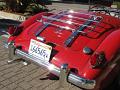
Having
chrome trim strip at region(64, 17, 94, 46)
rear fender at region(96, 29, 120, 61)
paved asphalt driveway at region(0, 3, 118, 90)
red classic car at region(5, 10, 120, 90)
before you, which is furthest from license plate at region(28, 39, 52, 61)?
rear fender at region(96, 29, 120, 61)

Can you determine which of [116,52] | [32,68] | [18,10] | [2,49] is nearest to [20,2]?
[18,10]

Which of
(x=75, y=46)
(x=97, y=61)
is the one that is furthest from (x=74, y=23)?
(x=97, y=61)

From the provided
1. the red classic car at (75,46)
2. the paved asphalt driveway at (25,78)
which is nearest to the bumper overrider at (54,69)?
the red classic car at (75,46)

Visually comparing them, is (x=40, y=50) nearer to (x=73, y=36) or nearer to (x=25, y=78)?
(x=73, y=36)

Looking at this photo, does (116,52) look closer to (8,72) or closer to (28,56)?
(28,56)

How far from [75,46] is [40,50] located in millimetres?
597

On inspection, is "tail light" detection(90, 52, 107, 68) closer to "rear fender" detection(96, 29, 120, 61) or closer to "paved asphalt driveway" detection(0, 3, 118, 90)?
"rear fender" detection(96, 29, 120, 61)

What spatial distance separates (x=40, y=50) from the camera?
13.3ft

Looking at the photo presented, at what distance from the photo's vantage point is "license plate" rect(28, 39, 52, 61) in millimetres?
3986

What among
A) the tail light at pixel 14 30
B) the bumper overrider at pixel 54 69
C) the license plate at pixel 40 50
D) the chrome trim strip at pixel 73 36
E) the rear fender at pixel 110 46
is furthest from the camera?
the tail light at pixel 14 30

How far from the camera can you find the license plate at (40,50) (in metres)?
3.99

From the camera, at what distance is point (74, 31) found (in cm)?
430

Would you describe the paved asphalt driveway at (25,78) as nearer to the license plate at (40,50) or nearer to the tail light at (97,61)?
the license plate at (40,50)

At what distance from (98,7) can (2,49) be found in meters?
2.64
